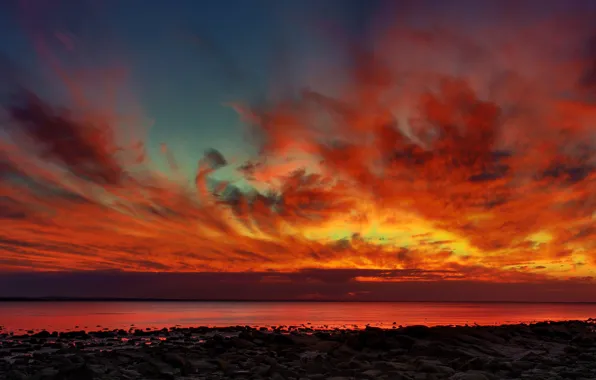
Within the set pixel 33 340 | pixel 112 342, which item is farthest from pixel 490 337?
pixel 33 340

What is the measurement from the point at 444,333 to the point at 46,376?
58.5ft

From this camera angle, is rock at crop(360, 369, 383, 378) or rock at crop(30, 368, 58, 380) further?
rock at crop(360, 369, 383, 378)

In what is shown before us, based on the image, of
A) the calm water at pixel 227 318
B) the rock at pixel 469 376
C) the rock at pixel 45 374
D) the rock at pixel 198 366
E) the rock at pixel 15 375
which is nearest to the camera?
the rock at pixel 45 374

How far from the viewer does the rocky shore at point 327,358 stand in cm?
1425

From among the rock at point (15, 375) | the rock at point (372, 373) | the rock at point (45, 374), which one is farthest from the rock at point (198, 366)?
the rock at point (372, 373)

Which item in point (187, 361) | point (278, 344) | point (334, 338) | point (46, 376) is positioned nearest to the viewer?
point (46, 376)

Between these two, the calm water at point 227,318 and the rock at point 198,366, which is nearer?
the rock at point 198,366

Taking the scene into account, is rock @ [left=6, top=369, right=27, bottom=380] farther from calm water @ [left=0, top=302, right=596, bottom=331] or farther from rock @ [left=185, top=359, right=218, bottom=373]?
calm water @ [left=0, top=302, right=596, bottom=331]

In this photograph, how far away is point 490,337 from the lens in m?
24.6

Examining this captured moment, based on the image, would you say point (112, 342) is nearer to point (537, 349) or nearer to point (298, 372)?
point (298, 372)

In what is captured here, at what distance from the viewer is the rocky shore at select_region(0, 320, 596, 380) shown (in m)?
14.2

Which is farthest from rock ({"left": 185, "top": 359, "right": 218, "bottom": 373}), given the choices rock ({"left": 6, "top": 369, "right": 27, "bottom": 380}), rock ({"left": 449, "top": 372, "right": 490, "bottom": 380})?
rock ({"left": 449, "top": 372, "right": 490, "bottom": 380})

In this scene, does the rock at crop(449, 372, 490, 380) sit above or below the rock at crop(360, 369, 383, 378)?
above

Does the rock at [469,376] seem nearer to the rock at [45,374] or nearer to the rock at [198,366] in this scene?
the rock at [198,366]
